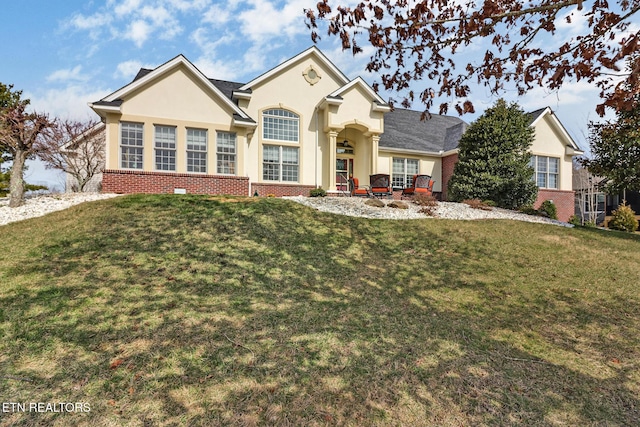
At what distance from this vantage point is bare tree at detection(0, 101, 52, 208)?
36.1 ft

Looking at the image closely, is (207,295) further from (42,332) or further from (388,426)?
(388,426)

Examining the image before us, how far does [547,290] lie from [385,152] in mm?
15012

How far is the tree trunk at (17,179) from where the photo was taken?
37.1 ft

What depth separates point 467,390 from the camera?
3.61m

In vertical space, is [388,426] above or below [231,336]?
below

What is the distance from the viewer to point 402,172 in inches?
839

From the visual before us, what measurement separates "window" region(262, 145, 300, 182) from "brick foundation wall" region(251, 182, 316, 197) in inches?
15.4

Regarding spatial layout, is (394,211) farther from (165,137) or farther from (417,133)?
(417,133)

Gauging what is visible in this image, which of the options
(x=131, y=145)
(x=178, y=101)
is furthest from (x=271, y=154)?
(x=131, y=145)

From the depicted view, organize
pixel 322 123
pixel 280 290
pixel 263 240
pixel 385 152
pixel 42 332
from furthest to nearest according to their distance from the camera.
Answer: pixel 385 152 → pixel 322 123 → pixel 263 240 → pixel 280 290 → pixel 42 332

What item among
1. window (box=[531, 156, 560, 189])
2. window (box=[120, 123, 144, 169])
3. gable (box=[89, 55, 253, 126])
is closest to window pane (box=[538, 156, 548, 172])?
window (box=[531, 156, 560, 189])

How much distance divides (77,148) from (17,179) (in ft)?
33.1

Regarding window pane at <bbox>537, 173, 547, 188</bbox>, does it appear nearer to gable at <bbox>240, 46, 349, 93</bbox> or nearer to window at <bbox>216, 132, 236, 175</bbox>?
gable at <bbox>240, 46, 349, 93</bbox>

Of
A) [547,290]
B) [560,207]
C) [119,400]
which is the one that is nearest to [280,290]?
[119,400]
